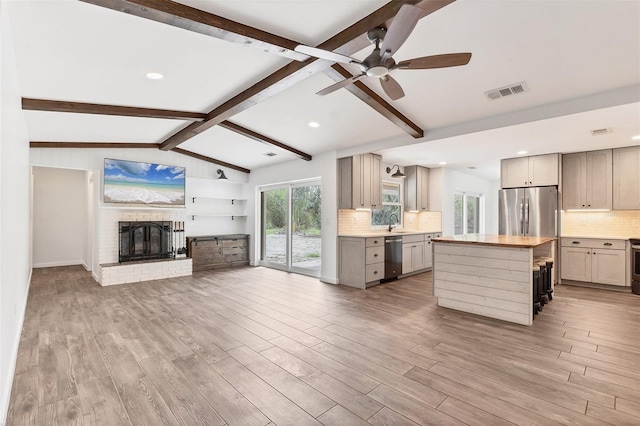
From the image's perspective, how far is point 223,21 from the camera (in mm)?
→ 2543

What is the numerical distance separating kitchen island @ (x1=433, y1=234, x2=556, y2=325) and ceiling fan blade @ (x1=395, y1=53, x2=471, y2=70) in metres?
2.36

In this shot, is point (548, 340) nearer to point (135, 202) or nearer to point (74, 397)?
point (74, 397)

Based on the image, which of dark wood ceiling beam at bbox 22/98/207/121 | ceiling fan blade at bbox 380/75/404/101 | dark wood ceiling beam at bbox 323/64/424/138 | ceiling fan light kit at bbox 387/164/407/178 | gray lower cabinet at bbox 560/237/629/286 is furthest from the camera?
ceiling fan light kit at bbox 387/164/407/178

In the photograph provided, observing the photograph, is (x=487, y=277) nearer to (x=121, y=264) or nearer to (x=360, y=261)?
(x=360, y=261)

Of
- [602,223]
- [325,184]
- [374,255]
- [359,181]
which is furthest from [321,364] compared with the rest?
[602,223]

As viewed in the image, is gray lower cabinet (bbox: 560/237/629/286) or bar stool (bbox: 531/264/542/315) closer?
bar stool (bbox: 531/264/542/315)

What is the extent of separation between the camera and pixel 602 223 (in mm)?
5840

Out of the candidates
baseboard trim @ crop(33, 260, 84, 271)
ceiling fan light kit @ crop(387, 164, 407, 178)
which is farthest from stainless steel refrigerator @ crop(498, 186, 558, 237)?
baseboard trim @ crop(33, 260, 84, 271)

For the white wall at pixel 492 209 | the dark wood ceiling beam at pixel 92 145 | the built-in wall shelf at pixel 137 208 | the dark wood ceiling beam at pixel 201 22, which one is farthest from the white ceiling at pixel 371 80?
the white wall at pixel 492 209

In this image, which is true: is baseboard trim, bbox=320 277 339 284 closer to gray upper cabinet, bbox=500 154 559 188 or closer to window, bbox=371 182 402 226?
window, bbox=371 182 402 226

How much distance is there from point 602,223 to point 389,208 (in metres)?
4.00

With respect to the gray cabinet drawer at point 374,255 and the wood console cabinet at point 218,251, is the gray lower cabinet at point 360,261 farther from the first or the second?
the wood console cabinet at point 218,251

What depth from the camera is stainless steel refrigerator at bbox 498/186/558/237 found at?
5.92m

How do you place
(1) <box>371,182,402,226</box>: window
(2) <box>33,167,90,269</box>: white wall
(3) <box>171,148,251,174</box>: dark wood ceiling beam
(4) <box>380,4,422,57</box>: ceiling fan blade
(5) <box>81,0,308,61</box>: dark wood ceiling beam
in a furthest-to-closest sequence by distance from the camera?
(2) <box>33,167,90,269</box>: white wall
(3) <box>171,148,251,174</box>: dark wood ceiling beam
(1) <box>371,182,402,226</box>: window
(5) <box>81,0,308,61</box>: dark wood ceiling beam
(4) <box>380,4,422,57</box>: ceiling fan blade
